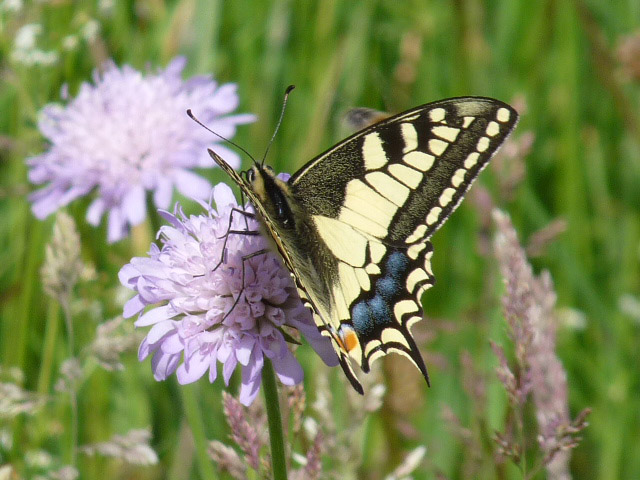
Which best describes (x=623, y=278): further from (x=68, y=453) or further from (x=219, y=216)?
(x=68, y=453)

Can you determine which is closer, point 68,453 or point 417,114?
point 417,114

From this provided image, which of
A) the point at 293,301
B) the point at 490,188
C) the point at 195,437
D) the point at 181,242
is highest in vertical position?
the point at 490,188

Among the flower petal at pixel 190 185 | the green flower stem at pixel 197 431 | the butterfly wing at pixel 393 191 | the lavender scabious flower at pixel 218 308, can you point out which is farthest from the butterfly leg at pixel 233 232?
the flower petal at pixel 190 185

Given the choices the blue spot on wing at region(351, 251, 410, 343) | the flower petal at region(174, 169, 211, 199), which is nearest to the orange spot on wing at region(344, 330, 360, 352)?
the blue spot on wing at region(351, 251, 410, 343)

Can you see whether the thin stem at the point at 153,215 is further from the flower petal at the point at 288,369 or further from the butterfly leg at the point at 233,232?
the flower petal at the point at 288,369

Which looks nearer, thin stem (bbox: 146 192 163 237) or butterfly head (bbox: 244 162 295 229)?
butterfly head (bbox: 244 162 295 229)

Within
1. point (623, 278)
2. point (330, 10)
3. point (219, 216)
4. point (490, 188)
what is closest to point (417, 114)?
point (219, 216)

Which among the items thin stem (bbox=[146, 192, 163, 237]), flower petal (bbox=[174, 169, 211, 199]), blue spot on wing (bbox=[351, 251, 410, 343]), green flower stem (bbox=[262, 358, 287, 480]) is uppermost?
flower petal (bbox=[174, 169, 211, 199])

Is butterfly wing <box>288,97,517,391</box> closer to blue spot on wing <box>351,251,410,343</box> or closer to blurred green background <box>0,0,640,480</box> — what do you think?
blue spot on wing <box>351,251,410,343</box>
